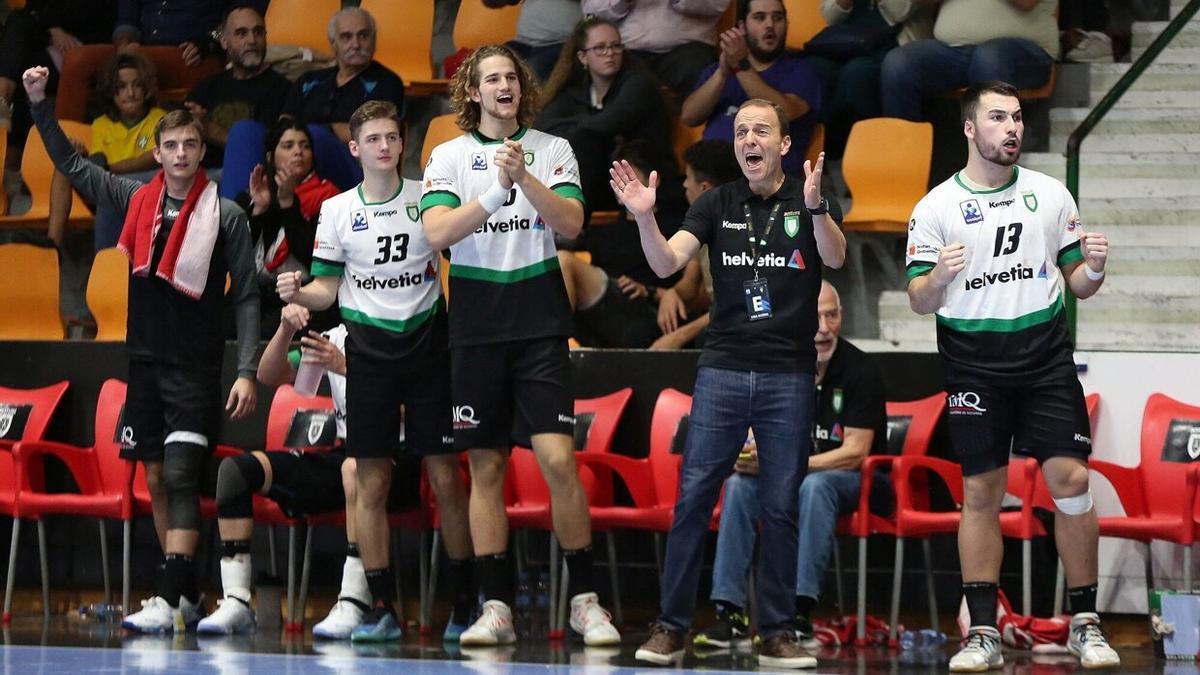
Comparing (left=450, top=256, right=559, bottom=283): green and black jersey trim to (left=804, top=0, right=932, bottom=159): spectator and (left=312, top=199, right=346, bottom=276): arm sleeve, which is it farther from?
(left=804, top=0, right=932, bottom=159): spectator

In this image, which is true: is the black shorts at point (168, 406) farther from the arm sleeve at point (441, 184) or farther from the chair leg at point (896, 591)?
the chair leg at point (896, 591)

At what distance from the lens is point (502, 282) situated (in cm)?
615

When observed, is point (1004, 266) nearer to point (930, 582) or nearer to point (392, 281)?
point (930, 582)

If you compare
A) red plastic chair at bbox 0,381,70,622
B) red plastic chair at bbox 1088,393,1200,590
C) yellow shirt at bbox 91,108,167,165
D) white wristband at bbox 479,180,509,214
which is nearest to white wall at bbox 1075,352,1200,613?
red plastic chair at bbox 1088,393,1200,590

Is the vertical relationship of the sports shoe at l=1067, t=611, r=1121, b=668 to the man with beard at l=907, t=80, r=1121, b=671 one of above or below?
below

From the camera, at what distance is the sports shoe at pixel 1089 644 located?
227 inches

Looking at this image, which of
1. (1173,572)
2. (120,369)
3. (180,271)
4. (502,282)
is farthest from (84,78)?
(1173,572)

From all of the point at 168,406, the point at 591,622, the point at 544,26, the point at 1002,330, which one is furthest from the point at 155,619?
the point at 544,26

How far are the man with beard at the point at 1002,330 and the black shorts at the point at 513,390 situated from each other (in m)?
1.23

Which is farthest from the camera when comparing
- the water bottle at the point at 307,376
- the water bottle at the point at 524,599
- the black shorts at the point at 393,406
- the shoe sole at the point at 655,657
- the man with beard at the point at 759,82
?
the man with beard at the point at 759,82

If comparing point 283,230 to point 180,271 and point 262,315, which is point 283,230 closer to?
point 262,315

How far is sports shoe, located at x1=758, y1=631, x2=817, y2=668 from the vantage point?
5695mm

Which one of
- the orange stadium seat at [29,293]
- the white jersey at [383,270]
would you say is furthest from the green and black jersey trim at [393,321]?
the orange stadium seat at [29,293]

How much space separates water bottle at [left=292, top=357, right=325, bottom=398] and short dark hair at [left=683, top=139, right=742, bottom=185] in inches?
67.1
